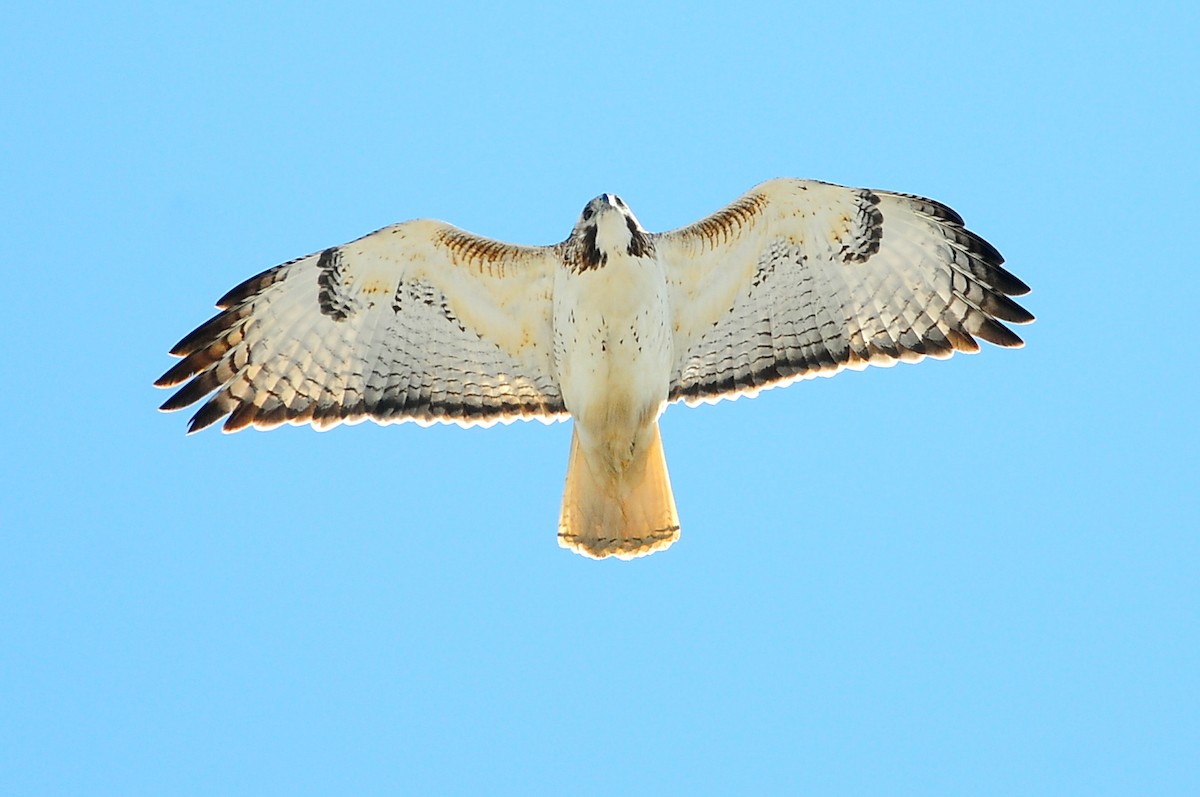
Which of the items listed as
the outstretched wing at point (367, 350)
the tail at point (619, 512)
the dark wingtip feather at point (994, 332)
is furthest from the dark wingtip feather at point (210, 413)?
the dark wingtip feather at point (994, 332)

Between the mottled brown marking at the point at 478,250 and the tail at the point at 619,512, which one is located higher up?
the mottled brown marking at the point at 478,250

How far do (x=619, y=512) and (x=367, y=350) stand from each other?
209cm

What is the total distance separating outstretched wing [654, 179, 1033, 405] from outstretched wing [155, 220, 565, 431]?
3.44 feet

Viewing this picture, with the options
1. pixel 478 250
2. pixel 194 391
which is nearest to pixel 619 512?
pixel 478 250

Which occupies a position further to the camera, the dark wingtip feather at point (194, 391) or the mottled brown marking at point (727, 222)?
the dark wingtip feather at point (194, 391)

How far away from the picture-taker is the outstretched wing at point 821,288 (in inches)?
372

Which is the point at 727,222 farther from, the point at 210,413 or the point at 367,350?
the point at 210,413

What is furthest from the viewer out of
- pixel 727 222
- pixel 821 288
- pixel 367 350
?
pixel 367 350

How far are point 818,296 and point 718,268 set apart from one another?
71 cm

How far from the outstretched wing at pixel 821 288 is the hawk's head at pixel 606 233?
1.97 feet

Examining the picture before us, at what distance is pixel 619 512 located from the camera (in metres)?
9.48

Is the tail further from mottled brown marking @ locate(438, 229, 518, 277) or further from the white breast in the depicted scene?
mottled brown marking @ locate(438, 229, 518, 277)

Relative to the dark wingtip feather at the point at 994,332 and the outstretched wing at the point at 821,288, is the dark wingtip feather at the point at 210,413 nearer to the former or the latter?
the outstretched wing at the point at 821,288

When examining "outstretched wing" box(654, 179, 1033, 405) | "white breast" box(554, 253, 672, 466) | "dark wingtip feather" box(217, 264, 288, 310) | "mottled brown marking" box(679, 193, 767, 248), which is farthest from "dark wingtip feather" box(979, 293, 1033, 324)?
"dark wingtip feather" box(217, 264, 288, 310)
